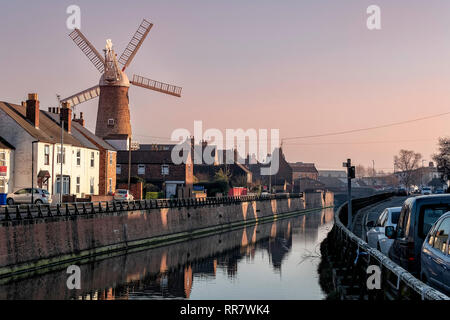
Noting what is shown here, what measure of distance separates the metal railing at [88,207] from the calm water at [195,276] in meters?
3.33

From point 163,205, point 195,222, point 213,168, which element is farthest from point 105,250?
point 213,168

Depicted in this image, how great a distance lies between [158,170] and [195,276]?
164ft

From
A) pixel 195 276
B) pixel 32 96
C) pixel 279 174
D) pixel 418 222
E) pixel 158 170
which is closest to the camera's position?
pixel 418 222

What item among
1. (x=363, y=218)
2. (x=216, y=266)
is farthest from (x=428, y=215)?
(x=363, y=218)

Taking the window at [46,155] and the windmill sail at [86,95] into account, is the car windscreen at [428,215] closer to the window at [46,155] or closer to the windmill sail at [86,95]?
the window at [46,155]

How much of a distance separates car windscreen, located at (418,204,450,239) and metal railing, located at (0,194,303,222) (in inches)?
853

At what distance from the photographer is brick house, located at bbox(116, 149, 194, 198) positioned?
8319 cm

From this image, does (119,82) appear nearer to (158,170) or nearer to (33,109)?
(158,170)

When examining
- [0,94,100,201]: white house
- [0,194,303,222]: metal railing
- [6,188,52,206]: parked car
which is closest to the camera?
[0,194,303,222]: metal railing

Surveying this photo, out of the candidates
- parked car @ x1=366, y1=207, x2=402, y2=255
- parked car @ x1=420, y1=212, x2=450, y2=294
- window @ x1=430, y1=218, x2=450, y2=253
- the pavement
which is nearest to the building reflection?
the pavement

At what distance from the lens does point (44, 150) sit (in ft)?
178

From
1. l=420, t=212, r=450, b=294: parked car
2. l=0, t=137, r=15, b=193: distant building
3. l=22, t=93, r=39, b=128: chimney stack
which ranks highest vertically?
l=22, t=93, r=39, b=128: chimney stack

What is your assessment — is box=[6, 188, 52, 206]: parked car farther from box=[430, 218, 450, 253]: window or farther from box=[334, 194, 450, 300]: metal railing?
box=[430, 218, 450, 253]: window

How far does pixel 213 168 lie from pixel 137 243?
7289cm
